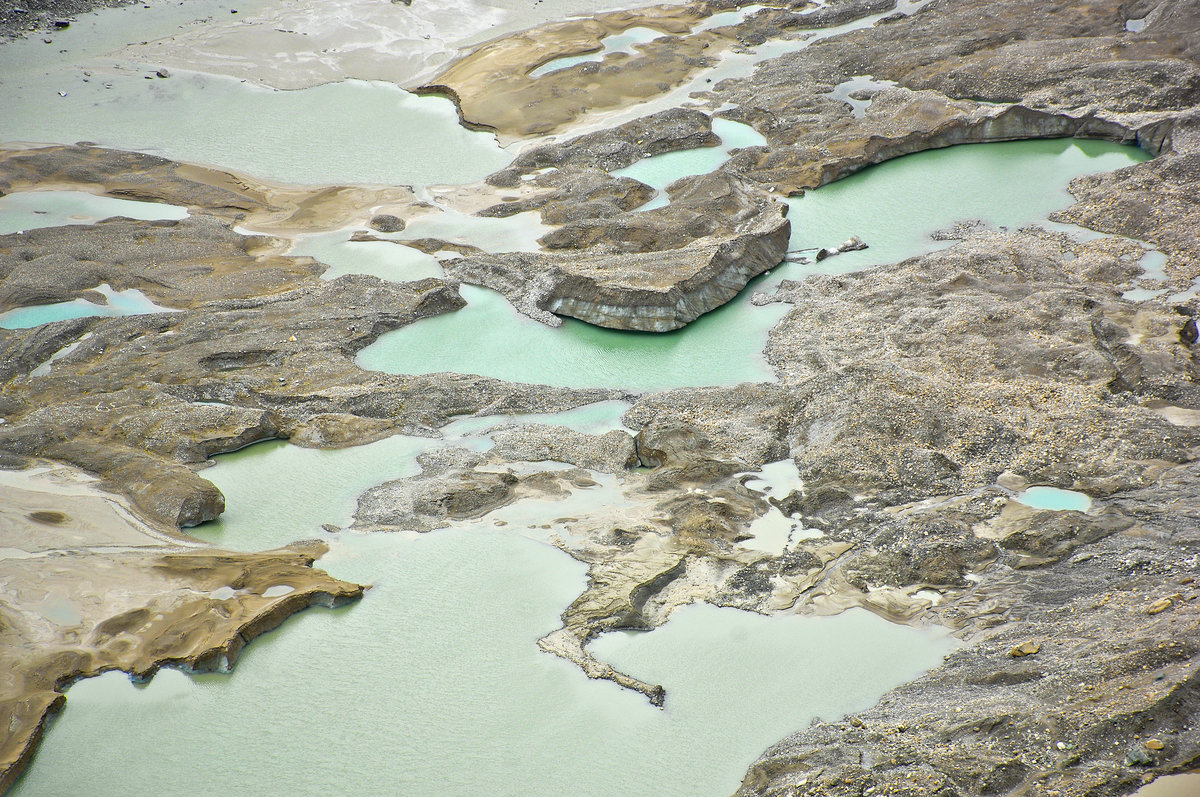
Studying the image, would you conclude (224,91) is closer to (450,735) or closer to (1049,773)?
(450,735)

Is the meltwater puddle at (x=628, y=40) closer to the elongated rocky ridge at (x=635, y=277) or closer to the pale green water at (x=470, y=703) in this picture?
the elongated rocky ridge at (x=635, y=277)

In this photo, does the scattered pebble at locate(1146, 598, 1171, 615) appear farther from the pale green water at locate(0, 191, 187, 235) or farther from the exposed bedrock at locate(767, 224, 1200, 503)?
the pale green water at locate(0, 191, 187, 235)

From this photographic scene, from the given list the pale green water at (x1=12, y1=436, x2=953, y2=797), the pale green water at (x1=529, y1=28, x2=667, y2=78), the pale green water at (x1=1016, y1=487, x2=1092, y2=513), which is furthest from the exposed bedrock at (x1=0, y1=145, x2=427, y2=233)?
the pale green water at (x1=1016, y1=487, x2=1092, y2=513)

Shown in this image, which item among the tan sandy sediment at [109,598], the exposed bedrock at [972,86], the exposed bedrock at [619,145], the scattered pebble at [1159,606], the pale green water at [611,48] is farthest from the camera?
the pale green water at [611,48]

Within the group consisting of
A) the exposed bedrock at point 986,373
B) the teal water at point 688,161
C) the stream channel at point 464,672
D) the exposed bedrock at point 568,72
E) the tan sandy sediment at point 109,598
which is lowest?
the stream channel at point 464,672

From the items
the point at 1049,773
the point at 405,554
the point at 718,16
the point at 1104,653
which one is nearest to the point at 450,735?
the point at 405,554

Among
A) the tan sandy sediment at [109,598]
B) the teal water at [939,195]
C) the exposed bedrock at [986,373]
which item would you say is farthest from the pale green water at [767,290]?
the tan sandy sediment at [109,598]

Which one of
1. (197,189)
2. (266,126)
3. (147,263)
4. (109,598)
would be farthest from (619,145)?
(109,598)
